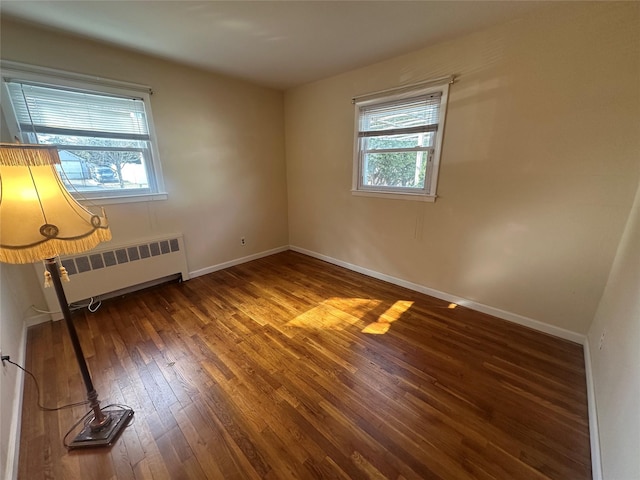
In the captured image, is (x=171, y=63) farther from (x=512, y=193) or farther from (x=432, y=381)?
(x=432, y=381)

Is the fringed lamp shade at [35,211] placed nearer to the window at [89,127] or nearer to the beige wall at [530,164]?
the window at [89,127]

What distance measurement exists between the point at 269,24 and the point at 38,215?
1995 millimetres

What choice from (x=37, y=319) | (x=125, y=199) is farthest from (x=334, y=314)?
(x=37, y=319)

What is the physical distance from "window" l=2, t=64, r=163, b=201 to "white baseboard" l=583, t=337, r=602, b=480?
364 centimetres

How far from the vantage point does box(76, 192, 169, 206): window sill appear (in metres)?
2.43

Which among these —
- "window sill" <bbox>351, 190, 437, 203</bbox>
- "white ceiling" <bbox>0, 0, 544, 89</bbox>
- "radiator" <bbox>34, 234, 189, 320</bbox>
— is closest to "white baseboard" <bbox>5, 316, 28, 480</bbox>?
"radiator" <bbox>34, 234, 189, 320</bbox>

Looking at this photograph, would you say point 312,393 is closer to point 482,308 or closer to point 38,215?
point 38,215

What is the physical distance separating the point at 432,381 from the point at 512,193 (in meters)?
1.68

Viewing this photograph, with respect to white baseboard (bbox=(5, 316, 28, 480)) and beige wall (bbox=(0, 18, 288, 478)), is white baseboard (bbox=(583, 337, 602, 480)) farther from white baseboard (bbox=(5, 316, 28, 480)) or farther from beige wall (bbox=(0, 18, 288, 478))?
beige wall (bbox=(0, 18, 288, 478))

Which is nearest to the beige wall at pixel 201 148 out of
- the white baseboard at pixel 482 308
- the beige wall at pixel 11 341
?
the beige wall at pixel 11 341

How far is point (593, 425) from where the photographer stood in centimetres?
137

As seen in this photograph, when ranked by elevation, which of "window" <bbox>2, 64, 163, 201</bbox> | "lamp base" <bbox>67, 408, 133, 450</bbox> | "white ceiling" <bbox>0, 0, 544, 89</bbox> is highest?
"white ceiling" <bbox>0, 0, 544, 89</bbox>

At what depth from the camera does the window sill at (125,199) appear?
2426 millimetres

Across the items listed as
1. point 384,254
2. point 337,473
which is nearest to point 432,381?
point 337,473
